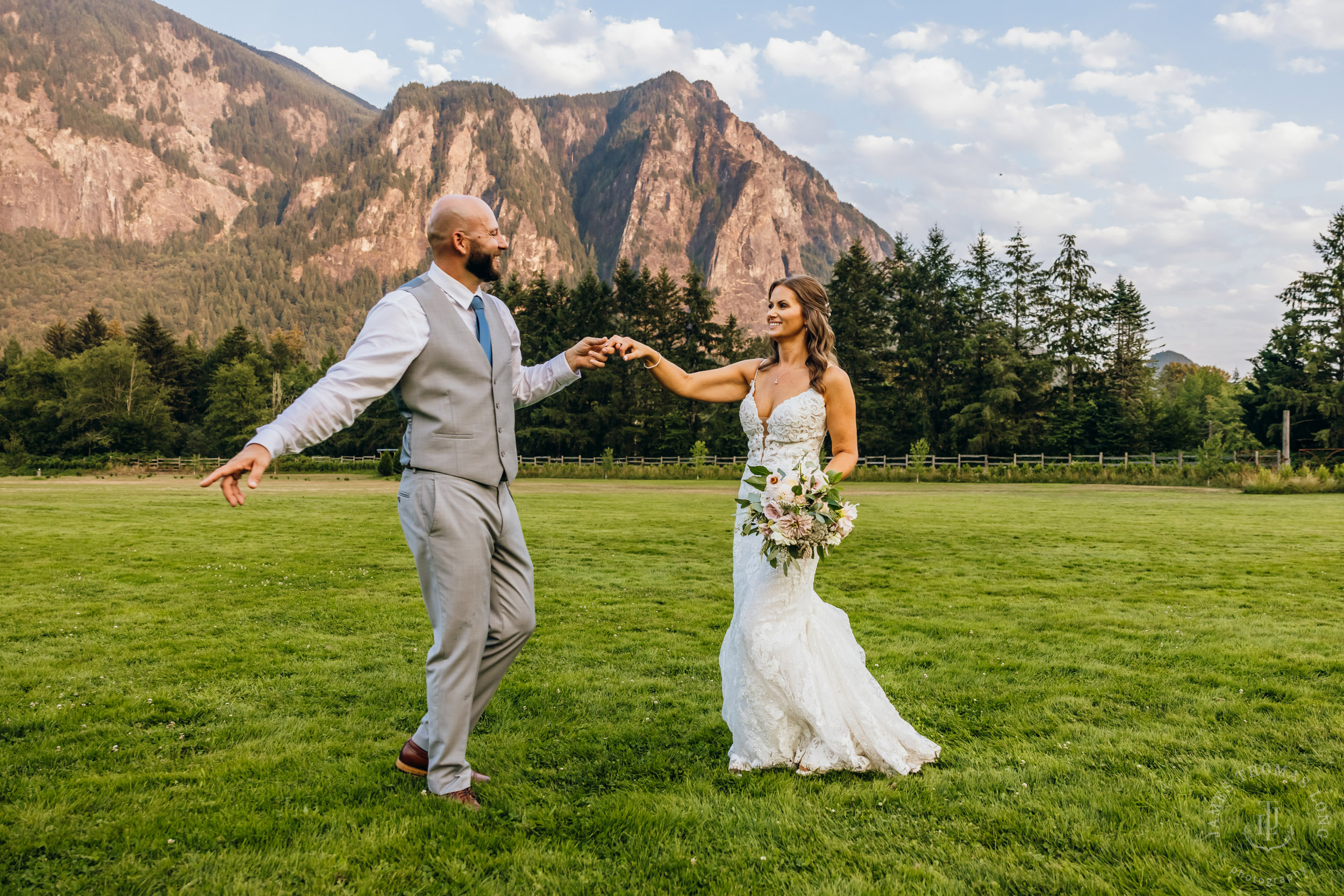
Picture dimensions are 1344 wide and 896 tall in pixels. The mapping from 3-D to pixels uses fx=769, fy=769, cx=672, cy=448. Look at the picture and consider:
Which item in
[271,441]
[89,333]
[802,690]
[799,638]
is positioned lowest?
[802,690]

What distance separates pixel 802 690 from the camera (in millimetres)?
4191

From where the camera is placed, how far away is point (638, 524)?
1908cm

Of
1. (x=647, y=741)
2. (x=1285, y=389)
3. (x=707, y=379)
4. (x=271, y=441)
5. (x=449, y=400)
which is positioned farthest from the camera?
(x=1285, y=389)

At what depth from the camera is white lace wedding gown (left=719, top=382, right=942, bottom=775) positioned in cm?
420

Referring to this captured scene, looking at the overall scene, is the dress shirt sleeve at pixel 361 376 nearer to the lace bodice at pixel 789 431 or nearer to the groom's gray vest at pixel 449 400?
the groom's gray vest at pixel 449 400

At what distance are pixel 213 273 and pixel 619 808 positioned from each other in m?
227

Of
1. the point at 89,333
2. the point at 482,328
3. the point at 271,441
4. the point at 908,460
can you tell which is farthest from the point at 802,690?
the point at 89,333

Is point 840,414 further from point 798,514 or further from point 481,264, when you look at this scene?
point 481,264

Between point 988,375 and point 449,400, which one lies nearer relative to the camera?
point 449,400

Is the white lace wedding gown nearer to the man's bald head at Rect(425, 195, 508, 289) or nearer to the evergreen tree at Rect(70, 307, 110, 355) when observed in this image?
the man's bald head at Rect(425, 195, 508, 289)

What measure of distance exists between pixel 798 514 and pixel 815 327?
1195 millimetres

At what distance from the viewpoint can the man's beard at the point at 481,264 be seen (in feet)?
12.5

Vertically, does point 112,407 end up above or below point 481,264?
above

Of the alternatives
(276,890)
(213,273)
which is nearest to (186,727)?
(276,890)
